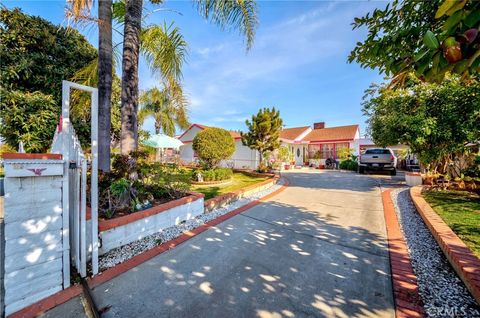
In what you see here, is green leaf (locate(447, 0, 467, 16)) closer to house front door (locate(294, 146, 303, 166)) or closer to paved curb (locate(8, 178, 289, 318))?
paved curb (locate(8, 178, 289, 318))

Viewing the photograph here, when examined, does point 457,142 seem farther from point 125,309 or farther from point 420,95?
point 125,309

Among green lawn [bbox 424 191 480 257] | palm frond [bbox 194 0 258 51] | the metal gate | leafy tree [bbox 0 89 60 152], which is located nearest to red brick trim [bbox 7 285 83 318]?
the metal gate

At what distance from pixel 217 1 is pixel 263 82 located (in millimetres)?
10957

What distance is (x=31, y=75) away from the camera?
29.3 feet

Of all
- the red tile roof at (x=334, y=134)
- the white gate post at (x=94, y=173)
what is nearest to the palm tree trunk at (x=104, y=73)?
the white gate post at (x=94, y=173)

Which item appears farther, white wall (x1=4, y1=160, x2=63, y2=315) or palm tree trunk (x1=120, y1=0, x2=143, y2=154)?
palm tree trunk (x1=120, y1=0, x2=143, y2=154)

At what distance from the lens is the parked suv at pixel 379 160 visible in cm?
1350

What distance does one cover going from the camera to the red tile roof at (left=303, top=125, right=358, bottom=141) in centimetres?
2314

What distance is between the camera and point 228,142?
1205 cm

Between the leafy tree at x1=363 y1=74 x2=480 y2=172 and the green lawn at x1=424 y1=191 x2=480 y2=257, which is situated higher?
the leafy tree at x1=363 y1=74 x2=480 y2=172

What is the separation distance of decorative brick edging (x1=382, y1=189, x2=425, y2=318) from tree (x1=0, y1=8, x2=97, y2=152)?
10.2m

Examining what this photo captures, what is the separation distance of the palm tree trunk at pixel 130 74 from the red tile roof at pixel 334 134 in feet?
73.2
